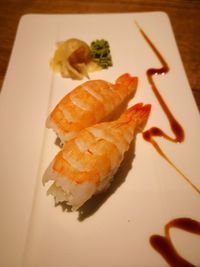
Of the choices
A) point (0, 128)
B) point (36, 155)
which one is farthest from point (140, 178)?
point (0, 128)

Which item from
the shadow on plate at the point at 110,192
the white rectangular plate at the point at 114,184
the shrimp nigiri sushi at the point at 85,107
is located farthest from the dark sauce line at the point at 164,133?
the shrimp nigiri sushi at the point at 85,107

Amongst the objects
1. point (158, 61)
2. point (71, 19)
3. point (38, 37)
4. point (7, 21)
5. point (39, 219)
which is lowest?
point (39, 219)

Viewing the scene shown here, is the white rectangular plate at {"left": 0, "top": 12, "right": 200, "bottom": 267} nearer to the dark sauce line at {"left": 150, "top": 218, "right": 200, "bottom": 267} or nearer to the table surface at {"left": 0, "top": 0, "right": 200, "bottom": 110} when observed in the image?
the dark sauce line at {"left": 150, "top": 218, "right": 200, "bottom": 267}

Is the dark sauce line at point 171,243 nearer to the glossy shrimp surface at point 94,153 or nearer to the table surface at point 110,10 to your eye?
the glossy shrimp surface at point 94,153

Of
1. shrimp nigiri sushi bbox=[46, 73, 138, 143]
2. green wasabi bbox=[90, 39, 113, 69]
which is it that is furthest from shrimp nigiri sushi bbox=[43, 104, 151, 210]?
green wasabi bbox=[90, 39, 113, 69]

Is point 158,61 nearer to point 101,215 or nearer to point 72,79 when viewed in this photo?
point 72,79

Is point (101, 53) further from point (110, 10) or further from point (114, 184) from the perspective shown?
point (114, 184)
